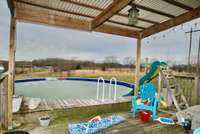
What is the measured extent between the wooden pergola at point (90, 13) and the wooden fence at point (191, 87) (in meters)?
2.08

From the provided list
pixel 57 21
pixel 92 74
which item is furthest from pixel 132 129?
pixel 92 74

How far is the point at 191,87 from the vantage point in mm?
5273

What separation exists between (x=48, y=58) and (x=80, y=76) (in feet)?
11.9

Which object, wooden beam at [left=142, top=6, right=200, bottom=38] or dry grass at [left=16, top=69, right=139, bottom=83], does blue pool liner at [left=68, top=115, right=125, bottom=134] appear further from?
dry grass at [left=16, top=69, right=139, bottom=83]

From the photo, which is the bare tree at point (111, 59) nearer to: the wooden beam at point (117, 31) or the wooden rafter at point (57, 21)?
the wooden beam at point (117, 31)

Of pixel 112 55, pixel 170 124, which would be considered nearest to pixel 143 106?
pixel 170 124

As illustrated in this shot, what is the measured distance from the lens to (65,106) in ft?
13.8

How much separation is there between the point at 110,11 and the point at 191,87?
4.01 m

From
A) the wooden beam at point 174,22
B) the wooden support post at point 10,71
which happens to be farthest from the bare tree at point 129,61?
the wooden support post at point 10,71

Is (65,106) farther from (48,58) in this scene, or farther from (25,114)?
(48,58)

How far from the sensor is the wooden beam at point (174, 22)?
3.41 meters

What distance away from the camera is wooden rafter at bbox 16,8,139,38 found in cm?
336

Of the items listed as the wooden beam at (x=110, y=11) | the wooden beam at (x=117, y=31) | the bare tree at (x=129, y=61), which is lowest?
the bare tree at (x=129, y=61)

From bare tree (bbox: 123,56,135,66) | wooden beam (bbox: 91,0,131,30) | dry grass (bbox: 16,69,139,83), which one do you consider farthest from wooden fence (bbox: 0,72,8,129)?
bare tree (bbox: 123,56,135,66)
